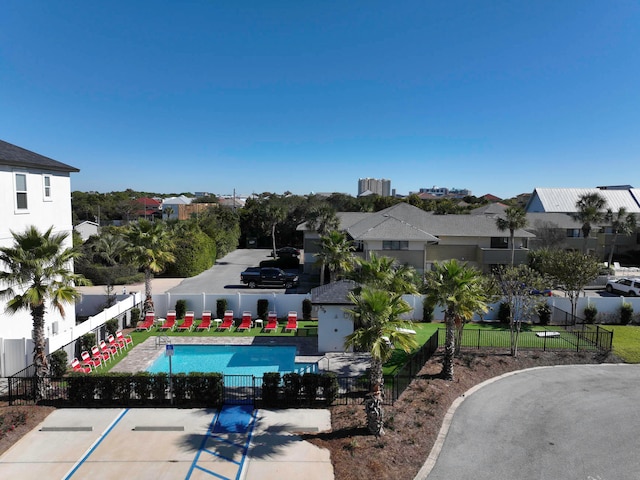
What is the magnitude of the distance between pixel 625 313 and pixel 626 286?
10.6 metres

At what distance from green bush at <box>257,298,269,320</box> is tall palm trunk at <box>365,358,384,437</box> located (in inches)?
552

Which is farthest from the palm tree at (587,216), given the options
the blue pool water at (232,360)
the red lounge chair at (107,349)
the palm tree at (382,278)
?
the red lounge chair at (107,349)

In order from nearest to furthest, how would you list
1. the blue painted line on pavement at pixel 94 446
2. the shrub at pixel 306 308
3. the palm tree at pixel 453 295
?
the blue painted line on pavement at pixel 94 446, the palm tree at pixel 453 295, the shrub at pixel 306 308

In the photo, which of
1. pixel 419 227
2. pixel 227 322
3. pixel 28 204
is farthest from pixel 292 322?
pixel 419 227

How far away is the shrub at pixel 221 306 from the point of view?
2614cm

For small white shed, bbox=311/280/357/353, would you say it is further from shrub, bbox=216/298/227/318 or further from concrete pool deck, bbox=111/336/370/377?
shrub, bbox=216/298/227/318

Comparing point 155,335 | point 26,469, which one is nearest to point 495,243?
point 155,335

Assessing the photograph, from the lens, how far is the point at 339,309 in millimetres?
20469

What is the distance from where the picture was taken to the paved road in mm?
34812

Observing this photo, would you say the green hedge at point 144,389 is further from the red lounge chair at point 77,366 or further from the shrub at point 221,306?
the shrub at point 221,306

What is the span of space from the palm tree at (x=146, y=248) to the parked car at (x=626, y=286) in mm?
34808

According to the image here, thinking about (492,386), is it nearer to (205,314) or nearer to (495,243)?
(205,314)

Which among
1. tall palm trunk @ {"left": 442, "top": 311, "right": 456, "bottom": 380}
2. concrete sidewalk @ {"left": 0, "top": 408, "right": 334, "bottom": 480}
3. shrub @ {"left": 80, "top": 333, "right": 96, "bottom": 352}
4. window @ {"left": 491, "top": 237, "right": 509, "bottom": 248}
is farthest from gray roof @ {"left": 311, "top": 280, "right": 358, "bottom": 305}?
window @ {"left": 491, "top": 237, "right": 509, "bottom": 248}

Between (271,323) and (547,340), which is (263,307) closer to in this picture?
(271,323)
